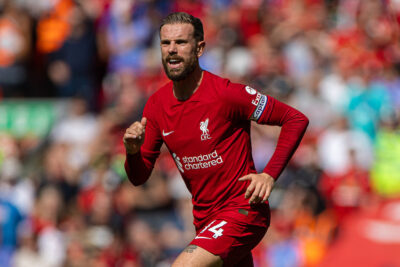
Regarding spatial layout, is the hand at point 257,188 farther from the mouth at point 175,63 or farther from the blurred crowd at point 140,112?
the blurred crowd at point 140,112

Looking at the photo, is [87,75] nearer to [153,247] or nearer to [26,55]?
[26,55]

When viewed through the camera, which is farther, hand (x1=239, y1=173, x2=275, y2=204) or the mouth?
the mouth

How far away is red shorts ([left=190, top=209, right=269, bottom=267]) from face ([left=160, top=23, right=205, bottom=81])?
1.05m

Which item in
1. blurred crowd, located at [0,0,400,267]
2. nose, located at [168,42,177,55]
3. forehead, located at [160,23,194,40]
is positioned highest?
forehead, located at [160,23,194,40]

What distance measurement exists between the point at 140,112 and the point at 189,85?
21.2ft

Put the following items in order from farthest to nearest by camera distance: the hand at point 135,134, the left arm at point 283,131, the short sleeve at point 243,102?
1. the short sleeve at point 243,102
2. the left arm at point 283,131
3. the hand at point 135,134

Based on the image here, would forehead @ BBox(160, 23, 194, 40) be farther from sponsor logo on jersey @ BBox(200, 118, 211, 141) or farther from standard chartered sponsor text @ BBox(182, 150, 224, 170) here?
standard chartered sponsor text @ BBox(182, 150, 224, 170)

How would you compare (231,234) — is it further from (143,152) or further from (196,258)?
(143,152)

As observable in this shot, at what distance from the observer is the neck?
5.41 metres

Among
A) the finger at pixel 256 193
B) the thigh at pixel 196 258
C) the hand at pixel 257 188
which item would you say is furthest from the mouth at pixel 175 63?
the thigh at pixel 196 258

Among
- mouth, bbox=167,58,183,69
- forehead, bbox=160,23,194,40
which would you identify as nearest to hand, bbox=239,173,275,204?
mouth, bbox=167,58,183,69

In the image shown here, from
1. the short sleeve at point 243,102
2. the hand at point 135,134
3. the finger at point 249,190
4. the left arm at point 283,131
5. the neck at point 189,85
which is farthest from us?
the neck at point 189,85

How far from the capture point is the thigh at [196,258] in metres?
4.92

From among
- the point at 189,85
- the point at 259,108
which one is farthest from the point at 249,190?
the point at 189,85
